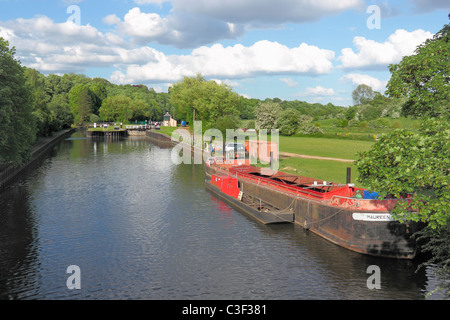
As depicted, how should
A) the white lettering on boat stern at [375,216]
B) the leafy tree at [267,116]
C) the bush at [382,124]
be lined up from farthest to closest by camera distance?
the bush at [382,124] < the leafy tree at [267,116] < the white lettering on boat stern at [375,216]

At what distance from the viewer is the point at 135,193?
47219 millimetres

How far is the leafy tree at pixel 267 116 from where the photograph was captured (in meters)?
136

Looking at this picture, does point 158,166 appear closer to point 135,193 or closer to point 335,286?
point 135,193

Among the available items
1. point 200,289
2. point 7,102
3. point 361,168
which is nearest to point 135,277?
point 200,289

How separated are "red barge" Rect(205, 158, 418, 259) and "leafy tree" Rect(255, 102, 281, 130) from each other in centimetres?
9006

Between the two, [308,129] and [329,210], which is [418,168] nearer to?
[329,210]

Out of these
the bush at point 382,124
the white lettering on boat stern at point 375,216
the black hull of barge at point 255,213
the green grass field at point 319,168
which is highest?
the bush at point 382,124

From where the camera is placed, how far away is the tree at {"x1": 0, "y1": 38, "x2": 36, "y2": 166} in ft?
141

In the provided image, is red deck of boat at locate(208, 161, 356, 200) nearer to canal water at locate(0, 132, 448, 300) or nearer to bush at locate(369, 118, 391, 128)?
canal water at locate(0, 132, 448, 300)

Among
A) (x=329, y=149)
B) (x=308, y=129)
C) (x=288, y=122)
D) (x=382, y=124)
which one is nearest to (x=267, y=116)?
(x=288, y=122)

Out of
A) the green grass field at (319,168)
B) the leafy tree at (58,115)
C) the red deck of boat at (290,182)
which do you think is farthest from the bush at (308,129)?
the leafy tree at (58,115)

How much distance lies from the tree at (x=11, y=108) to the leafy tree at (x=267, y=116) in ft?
301

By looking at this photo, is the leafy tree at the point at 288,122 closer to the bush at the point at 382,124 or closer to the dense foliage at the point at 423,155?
the bush at the point at 382,124

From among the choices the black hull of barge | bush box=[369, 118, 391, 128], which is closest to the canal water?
the black hull of barge
